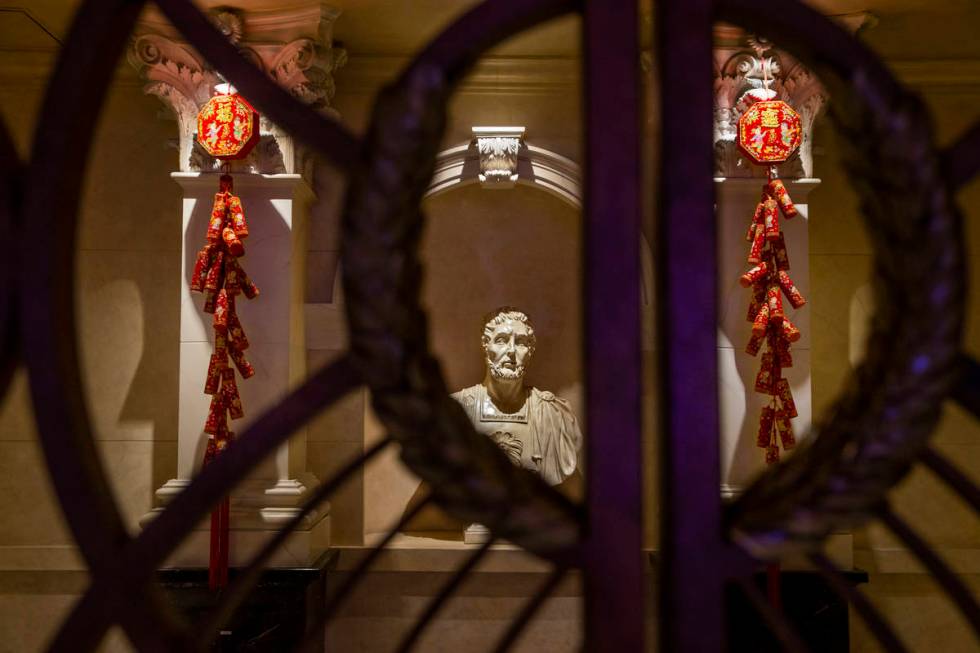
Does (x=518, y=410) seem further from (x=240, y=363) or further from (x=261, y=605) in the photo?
(x=261, y=605)

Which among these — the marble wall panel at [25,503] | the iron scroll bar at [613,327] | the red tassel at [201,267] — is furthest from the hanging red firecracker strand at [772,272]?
the marble wall panel at [25,503]

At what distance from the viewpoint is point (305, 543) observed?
3432 millimetres

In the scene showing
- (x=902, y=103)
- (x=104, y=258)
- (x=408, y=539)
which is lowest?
(x=408, y=539)

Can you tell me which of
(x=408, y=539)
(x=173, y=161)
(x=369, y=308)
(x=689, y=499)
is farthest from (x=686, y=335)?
(x=173, y=161)

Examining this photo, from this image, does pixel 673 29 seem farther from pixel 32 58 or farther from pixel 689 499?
pixel 32 58

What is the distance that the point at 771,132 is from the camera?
10.7ft

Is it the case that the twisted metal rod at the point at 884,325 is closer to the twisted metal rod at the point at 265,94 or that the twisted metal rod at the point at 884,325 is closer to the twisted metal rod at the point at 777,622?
the twisted metal rod at the point at 777,622

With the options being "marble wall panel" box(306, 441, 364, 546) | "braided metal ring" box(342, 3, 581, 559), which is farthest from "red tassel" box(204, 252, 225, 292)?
"braided metal ring" box(342, 3, 581, 559)

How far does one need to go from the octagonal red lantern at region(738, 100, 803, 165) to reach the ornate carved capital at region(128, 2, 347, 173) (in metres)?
1.89

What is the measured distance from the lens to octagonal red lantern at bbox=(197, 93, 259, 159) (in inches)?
127

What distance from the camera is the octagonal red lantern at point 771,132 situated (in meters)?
3.25

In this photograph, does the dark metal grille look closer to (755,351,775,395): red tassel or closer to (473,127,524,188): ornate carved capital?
(755,351,775,395): red tassel

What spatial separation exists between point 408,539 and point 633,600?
362 cm

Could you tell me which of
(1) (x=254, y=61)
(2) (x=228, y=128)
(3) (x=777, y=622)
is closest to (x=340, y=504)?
(2) (x=228, y=128)
